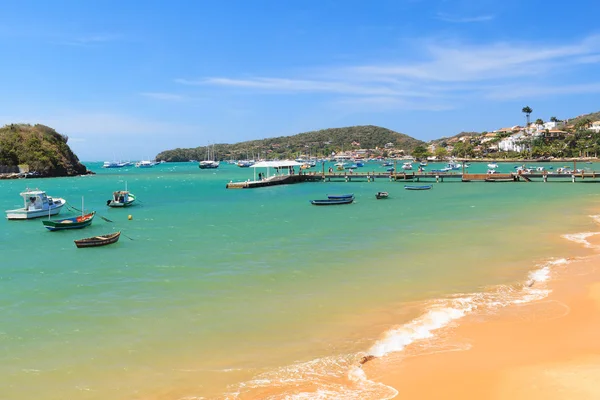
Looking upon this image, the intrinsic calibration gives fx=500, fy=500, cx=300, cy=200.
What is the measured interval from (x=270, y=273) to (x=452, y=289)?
7.24m

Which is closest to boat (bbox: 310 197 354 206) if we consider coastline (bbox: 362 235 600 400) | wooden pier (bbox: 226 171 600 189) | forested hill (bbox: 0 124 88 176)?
wooden pier (bbox: 226 171 600 189)

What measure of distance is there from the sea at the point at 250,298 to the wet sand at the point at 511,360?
50 centimetres

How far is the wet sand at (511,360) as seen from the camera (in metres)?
9.52

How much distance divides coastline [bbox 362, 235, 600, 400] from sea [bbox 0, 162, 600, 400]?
52cm

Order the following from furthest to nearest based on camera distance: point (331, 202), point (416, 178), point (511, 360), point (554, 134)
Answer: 1. point (554, 134)
2. point (416, 178)
3. point (331, 202)
4. point (511, 360)

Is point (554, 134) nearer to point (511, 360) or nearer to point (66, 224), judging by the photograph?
point (66, 224)

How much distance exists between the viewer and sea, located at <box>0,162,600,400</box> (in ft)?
35.2

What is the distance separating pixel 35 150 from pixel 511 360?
449 feet

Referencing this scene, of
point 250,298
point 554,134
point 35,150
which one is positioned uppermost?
point 554,134

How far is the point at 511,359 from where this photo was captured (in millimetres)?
10961

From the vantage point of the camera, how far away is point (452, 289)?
56.5 feet

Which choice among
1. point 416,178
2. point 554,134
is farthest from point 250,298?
point 554,134

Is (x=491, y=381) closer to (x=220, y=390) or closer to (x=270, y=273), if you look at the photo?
(x=220, y=390)

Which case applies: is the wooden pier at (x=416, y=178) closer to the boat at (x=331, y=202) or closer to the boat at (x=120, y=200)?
the boat at (x=120, y=200)
